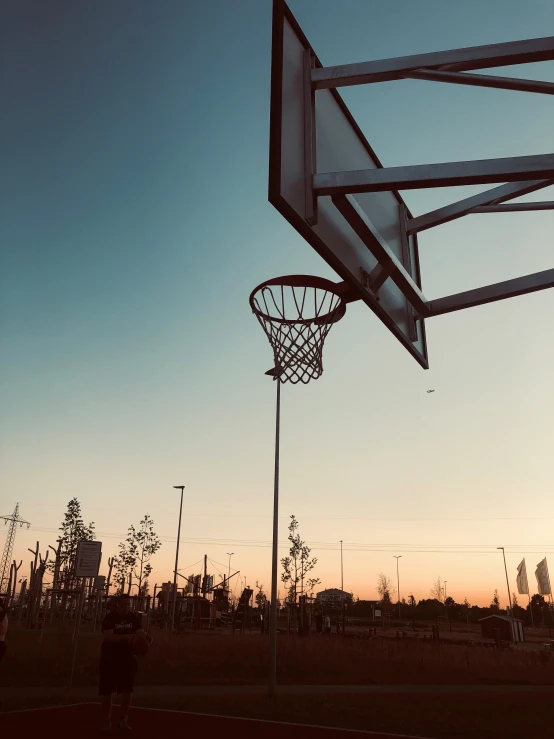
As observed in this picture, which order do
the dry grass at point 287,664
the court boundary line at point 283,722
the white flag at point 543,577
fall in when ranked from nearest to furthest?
the court boundary line at point 283,722 → the dry grass at point 287,664 → the white flag at point 543,577

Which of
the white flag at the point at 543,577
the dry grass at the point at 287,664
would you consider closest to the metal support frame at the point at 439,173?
the dry grass at the point at 287,664

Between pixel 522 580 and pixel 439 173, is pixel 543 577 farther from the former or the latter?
pixel 439 173

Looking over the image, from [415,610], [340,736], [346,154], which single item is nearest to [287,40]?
[346,154]

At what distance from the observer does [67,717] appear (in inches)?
333

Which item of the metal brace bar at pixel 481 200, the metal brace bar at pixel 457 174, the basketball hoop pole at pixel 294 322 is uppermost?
the metal brace bar at pixel 481 200

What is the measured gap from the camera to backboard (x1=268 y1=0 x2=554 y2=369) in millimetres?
3988

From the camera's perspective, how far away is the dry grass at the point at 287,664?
13180 millimetres

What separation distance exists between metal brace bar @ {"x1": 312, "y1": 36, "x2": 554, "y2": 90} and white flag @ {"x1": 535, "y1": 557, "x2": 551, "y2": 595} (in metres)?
47.5

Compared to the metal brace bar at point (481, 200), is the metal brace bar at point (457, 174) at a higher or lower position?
lower

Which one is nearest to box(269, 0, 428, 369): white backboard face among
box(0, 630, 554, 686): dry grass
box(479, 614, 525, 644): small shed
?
box(0, 630, 554, 686): dry grass

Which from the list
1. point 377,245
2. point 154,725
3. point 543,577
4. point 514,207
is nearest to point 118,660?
point 154,725

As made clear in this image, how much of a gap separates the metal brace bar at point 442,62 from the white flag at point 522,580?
51.9m

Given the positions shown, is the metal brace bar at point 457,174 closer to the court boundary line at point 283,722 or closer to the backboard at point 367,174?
the backboard at point 367,174

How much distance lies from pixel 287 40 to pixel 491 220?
15.6 feet
